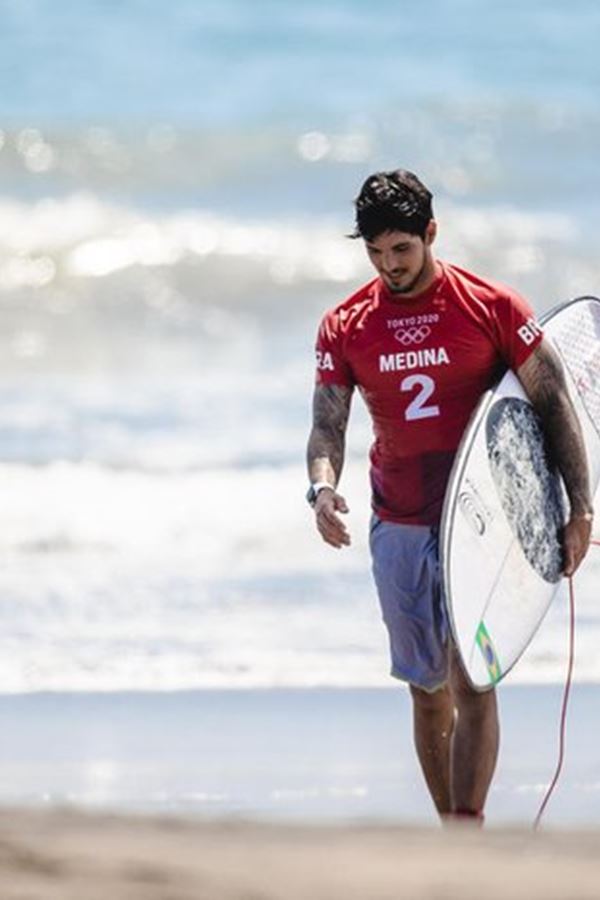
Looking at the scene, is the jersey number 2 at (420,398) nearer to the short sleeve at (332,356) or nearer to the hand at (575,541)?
the short sleeve at (332,356)

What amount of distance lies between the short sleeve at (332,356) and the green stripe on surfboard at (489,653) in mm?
656

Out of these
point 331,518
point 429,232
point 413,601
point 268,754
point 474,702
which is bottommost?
point 268,754

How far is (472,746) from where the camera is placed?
575cm

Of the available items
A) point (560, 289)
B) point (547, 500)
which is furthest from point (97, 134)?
point (547, 500)

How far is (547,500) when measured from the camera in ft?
20.1

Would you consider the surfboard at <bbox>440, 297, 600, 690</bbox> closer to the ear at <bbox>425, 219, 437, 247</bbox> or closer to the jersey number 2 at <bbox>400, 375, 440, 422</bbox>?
the jersey number 2 at <bbox>400, 375, 440, 422</bbox>

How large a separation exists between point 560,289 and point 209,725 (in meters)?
9.81

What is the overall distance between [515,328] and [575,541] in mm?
562

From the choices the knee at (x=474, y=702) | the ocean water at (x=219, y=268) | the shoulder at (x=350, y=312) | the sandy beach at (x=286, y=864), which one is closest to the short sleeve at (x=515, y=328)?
the shoulder at (x=350, y=312)

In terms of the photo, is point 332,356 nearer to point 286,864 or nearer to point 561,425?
point 561,425

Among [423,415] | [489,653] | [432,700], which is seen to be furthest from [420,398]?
[432,700]

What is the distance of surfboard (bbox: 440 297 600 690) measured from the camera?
5805 mm

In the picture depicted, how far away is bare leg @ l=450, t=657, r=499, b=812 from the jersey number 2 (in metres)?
0.56

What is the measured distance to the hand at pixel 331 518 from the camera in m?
5.81
